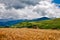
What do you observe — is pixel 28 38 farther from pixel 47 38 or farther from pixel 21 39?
pixel 47 38

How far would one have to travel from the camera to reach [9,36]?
796 centimetres

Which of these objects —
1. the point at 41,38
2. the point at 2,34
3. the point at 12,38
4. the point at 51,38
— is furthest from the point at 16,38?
the point at 51,38

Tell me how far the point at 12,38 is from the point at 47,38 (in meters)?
1.66

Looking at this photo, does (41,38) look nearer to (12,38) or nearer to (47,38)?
(47,38)

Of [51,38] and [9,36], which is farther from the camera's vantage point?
[51,38]

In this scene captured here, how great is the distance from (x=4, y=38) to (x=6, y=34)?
1.18 ft

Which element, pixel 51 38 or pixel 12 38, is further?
pixel 51 38

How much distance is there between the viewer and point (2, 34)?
8102 millimetres

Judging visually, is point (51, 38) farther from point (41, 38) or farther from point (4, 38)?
point (4, 38)

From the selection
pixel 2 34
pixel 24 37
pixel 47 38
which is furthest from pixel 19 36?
pixel 47 38

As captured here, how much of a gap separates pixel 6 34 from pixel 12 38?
0.53 meters

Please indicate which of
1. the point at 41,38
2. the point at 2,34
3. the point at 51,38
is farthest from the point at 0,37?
the point at 51,38

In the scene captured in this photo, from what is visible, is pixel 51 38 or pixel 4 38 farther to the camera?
pixel 51 38

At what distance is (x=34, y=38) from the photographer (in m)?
8.20
